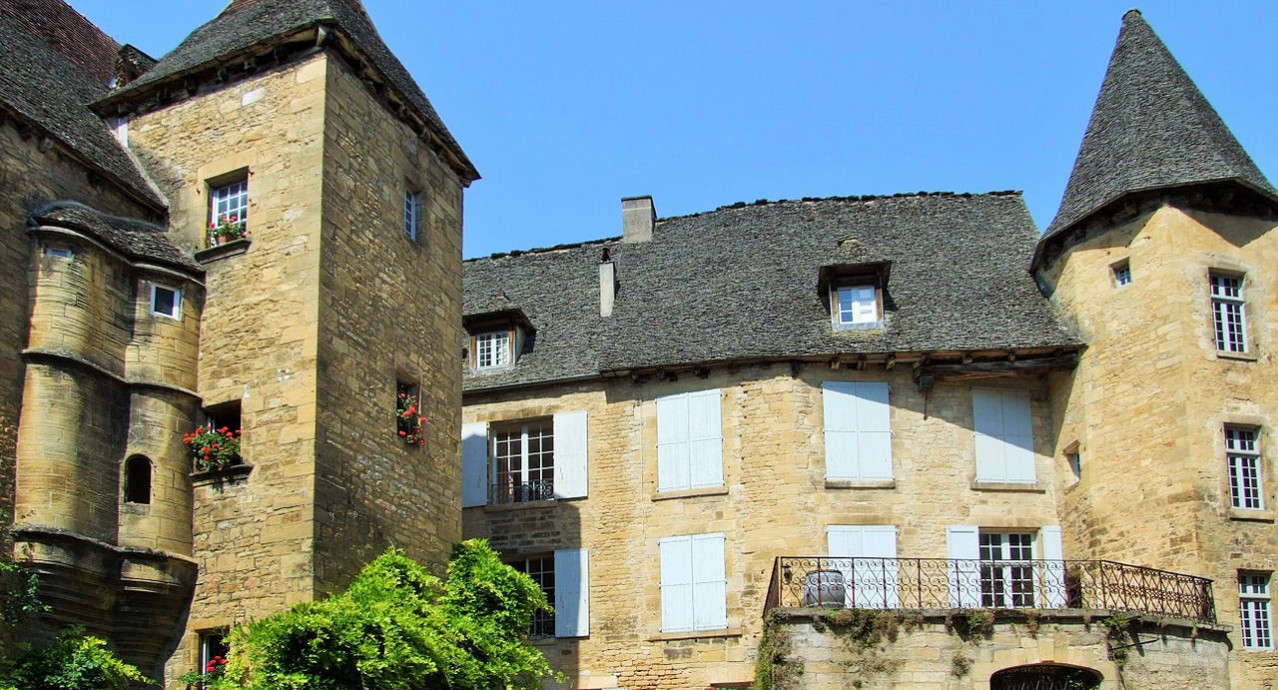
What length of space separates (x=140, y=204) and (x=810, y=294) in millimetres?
10693

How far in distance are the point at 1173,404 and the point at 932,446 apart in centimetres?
362

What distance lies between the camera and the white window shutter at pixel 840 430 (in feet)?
72.6

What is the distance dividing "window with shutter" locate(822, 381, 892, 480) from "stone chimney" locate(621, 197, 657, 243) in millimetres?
5662

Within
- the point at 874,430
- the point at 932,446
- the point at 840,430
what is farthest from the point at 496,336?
the point at 932,446

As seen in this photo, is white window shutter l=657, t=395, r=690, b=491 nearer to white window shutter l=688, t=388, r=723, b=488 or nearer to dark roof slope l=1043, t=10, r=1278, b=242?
white window shutter l=688, t=388, r=723, b=488

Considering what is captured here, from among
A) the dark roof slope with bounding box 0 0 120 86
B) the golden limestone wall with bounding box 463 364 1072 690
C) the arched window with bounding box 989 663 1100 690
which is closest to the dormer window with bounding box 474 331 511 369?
the golden limestone wall with bounding box 463 364 1072 690

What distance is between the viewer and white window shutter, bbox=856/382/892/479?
22.2m

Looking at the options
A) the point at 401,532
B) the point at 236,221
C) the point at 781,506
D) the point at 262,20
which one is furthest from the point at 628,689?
the point at 262,20

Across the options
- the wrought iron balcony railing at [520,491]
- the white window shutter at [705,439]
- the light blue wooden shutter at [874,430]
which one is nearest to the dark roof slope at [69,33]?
the wrought iron balcony railing at [520,491]

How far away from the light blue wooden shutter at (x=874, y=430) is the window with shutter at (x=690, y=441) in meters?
2.12

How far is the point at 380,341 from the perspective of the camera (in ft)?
59.2

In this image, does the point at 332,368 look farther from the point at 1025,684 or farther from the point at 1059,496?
the point at 1059,496

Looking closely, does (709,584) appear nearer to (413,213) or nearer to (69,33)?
(413,213)

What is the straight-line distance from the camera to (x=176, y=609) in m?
16.0
